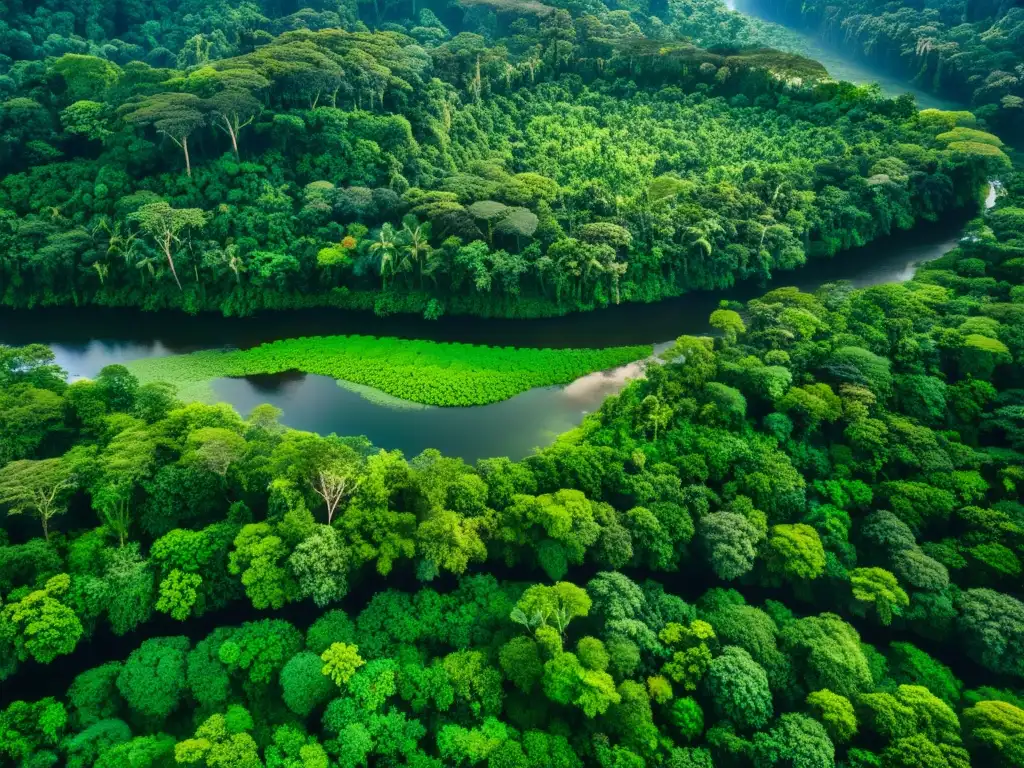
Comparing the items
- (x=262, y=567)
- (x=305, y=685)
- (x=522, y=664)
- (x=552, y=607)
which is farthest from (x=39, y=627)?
(x=552, y=607)

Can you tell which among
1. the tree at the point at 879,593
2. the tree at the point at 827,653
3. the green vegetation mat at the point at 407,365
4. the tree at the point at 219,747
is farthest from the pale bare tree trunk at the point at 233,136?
the tree at the point at 879,593

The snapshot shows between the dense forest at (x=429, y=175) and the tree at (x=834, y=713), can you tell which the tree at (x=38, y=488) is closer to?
the dense forest at (x=429, y=175)

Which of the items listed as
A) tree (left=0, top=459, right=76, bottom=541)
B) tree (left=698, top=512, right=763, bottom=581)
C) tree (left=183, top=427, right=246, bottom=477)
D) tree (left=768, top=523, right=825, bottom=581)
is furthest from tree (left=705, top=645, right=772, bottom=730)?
tree (left=0, top=459, right=76, bottom=541)

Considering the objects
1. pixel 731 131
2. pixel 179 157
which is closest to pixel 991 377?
pixel 731 131

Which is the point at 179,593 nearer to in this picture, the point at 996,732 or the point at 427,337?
the point at 427,337

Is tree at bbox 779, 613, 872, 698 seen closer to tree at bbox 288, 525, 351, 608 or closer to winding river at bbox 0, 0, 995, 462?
winding river at bbox 0, 0, 995, 462

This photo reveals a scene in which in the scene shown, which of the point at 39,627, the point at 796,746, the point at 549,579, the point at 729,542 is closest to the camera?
the point at 796,746

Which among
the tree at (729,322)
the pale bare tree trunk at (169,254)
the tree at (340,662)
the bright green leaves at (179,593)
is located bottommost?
the tree at (340,662)
